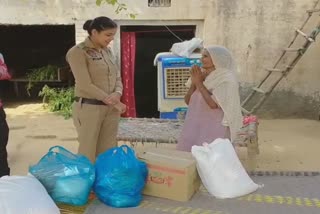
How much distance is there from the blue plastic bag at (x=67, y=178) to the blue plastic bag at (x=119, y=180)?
54mm

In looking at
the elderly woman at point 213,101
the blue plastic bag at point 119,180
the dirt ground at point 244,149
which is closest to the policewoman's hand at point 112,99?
the elderly woman at point 213,101

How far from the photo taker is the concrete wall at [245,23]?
8.11 m

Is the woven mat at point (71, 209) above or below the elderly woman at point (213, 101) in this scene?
below

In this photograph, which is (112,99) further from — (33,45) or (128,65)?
(33,45)

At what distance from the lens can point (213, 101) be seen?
3.37 m

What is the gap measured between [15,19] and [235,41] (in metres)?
3.91

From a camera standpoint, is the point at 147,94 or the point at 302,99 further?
the point at 147,94

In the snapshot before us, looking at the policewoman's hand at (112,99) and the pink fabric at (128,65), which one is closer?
the policewoman's hand at (112,99)

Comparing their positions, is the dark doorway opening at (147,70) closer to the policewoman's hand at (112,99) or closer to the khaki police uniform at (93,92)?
the khaki police uniform at (93,92)

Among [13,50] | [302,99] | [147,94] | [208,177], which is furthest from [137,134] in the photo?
[13,50]

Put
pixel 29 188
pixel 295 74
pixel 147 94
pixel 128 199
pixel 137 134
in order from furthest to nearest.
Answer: pixel 147 94, pixel 295 74, pixel 137 134, pixel 128 199, pixel 29 188

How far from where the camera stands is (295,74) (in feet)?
27.1

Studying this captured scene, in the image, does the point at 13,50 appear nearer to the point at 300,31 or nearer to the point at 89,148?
the point at 300,31

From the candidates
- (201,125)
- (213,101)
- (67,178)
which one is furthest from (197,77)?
(67,178)
